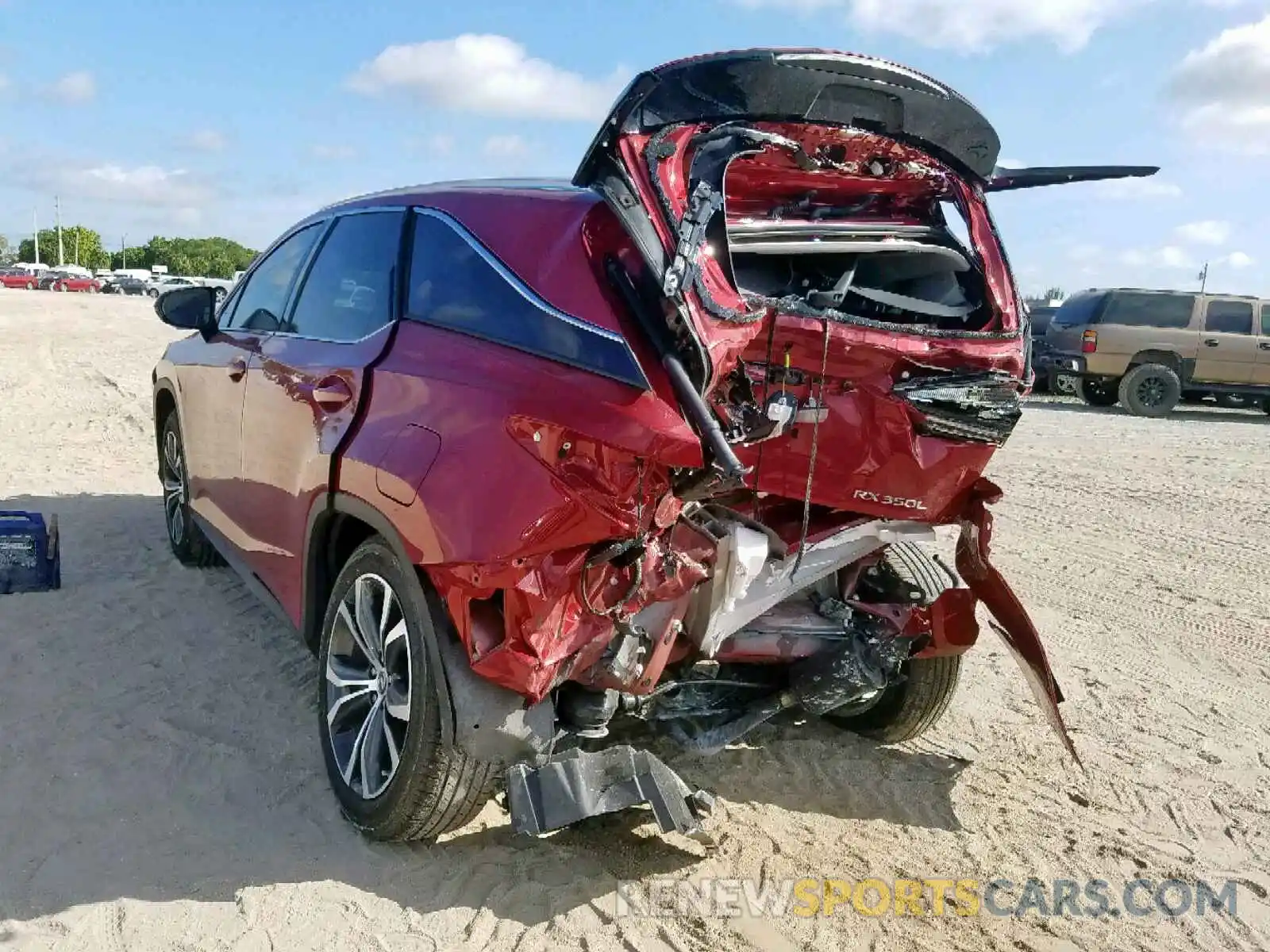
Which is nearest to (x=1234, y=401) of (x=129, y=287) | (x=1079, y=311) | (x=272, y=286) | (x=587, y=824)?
(x=1079, y=311)

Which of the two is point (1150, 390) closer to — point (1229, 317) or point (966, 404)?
point (1229, 317)

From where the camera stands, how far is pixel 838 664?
3.49 meters

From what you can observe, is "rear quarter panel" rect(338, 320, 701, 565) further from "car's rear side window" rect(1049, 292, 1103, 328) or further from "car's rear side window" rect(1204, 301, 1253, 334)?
"car's rear side window" rect(1204, 301, 1253, 334)

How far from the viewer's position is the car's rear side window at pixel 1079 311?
52.5ft

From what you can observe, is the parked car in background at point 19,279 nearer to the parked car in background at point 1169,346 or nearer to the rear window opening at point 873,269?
the parked car in background at point 1169,346

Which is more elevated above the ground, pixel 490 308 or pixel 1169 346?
pixel 490 308

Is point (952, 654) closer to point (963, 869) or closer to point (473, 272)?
point (963, 869)

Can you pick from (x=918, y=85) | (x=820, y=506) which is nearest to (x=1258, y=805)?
(x=820, y=506)

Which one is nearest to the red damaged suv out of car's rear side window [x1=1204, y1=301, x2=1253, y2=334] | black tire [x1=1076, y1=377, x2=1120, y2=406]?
black tire [x1=1076, y1=377, x2=1120, y2=406]

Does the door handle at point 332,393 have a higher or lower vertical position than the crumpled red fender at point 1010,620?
higher

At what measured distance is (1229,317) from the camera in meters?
16.0

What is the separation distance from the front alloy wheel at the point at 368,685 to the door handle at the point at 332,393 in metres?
0.55

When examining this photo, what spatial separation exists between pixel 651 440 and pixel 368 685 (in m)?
1.35

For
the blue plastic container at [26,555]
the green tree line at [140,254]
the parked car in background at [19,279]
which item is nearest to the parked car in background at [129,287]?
the parked car in background at [19,279]
